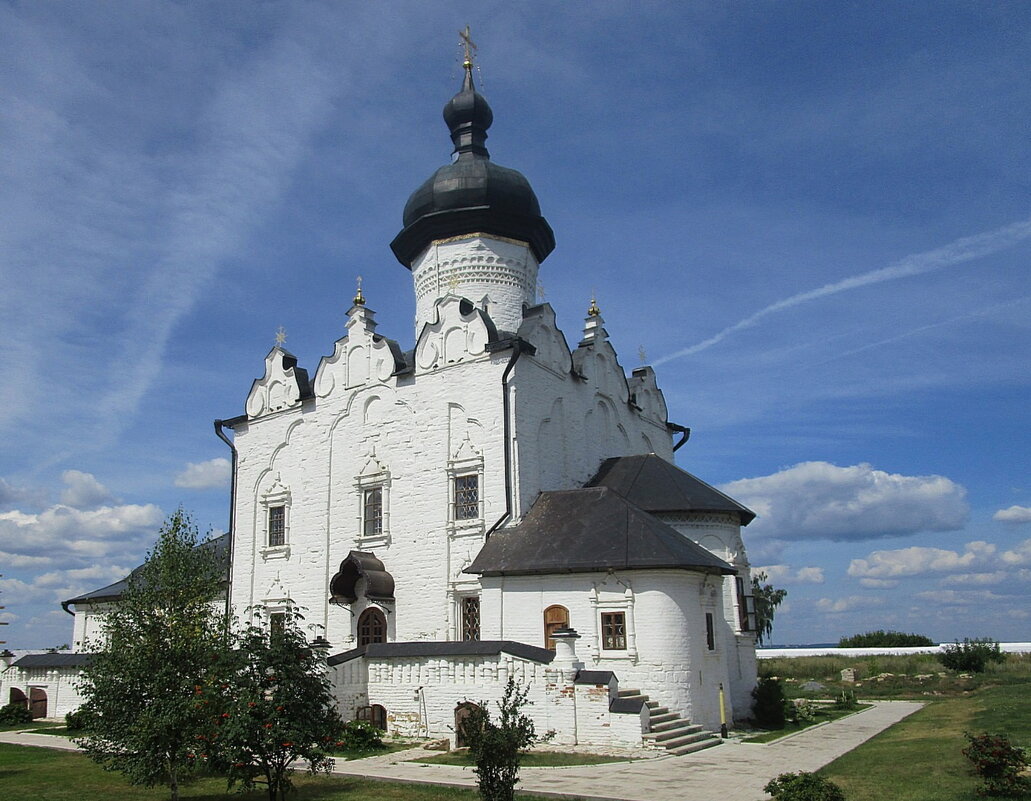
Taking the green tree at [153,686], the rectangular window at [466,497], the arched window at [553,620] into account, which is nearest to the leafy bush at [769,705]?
the arched window at [553,620]

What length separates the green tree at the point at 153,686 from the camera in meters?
10.6

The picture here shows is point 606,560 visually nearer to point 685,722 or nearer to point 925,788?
point 685,722

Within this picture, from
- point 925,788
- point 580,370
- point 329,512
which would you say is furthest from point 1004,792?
point 329,512

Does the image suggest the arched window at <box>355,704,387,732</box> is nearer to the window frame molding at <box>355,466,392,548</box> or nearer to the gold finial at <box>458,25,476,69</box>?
the window frame molding at <box>355,466,392,548</box>

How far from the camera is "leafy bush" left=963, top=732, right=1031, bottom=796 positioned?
10031mm

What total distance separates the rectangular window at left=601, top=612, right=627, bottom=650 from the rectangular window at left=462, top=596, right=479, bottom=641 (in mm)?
3745

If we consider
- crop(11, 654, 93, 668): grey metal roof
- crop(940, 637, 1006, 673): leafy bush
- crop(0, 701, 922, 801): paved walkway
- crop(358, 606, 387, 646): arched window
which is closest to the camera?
crop(0, 701, 922, 801): paved walkway

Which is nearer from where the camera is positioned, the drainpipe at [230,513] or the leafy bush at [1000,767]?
the leafy bush at [1000,767]

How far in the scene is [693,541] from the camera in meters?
20.8

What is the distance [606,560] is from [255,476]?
12.5 m

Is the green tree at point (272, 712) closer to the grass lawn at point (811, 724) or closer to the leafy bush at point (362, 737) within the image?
the leafy bush at point (362, 737)

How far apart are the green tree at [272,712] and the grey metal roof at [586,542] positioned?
7.71 m

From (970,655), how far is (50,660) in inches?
1293

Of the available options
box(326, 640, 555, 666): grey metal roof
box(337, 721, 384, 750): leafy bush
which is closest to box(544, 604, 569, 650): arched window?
box(326, 640, 555, 666): grey metal roof
